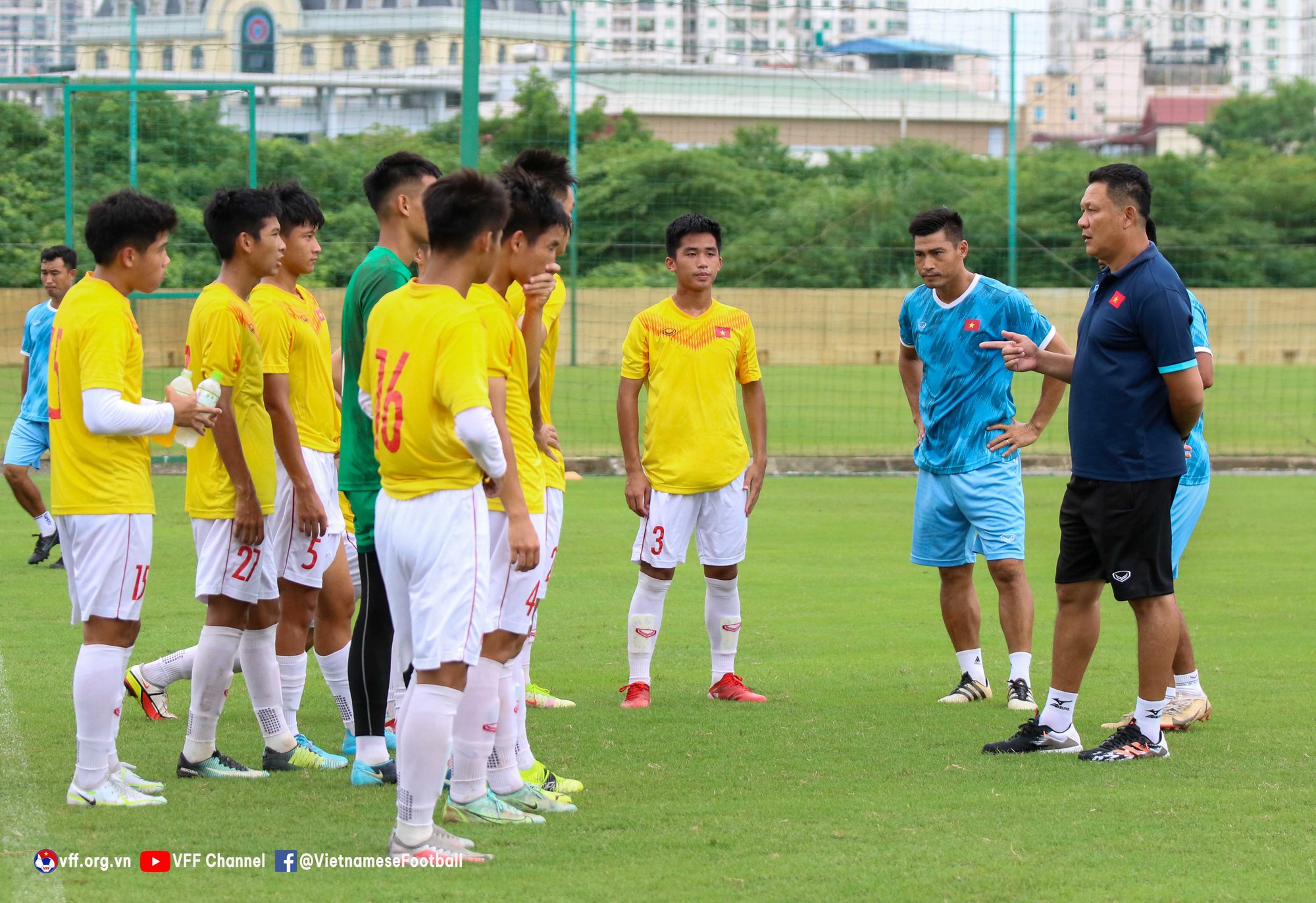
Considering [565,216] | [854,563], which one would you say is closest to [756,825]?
[565,216]

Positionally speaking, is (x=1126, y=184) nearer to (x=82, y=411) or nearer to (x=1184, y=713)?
(x=1184, y=713)

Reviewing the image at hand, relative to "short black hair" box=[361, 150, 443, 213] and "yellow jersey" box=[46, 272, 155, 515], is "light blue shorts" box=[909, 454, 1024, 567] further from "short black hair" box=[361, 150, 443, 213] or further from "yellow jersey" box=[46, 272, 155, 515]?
"yellow jersey" box=[46, 272, 155, 515]

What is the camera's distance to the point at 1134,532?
5570 mm

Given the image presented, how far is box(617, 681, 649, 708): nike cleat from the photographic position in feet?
21.6

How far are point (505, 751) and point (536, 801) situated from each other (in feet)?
0.64

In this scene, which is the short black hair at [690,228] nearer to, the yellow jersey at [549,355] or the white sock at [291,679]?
the yellow jersey at [549,355]

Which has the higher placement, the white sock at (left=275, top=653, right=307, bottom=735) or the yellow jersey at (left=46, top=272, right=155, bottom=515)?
the yellow jersey at (left=46, top=272, right=155, bottom=515)

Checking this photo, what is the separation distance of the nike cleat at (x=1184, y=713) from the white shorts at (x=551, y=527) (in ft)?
8.77

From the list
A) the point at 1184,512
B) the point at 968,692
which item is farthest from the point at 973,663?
the point at 1184,512

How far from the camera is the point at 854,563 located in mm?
10656

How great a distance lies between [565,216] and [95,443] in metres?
1.75

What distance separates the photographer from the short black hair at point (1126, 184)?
5633 mm

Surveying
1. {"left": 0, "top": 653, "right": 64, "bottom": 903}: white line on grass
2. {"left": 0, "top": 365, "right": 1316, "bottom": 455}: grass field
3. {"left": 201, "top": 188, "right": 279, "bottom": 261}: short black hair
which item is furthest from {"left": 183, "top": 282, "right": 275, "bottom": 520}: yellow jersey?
{"left": 0, "top": 365, "right": 1316, "bottom": 455}: grass field

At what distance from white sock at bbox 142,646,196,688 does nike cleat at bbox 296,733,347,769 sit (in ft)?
2.62
